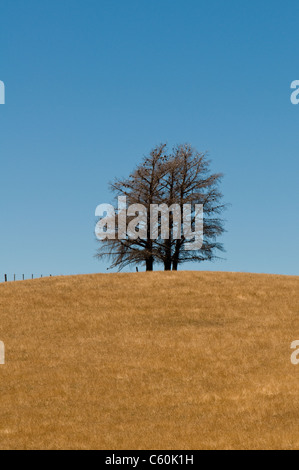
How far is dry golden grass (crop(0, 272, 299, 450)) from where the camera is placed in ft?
51.6

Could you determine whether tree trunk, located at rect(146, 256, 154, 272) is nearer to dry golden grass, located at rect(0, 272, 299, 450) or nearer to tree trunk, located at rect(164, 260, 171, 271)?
tree trunk, located at rect(164, 260, 171, 271)

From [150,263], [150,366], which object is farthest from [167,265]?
[150,366]

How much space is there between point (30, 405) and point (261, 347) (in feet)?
37.1

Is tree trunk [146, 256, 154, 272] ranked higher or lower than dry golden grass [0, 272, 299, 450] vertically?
higher

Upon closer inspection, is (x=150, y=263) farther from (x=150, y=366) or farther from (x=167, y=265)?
(x=150, y=366)

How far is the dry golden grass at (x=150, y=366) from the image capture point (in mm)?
15734

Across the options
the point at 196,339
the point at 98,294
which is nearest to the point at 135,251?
the point at 98,294

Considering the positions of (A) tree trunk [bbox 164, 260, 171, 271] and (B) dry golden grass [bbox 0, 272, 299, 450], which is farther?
(A) tree trunk [bbox 164, 260, 171, 271]

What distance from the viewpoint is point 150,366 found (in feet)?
76.6

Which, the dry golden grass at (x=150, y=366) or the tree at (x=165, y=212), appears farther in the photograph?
the tree at (x=165, y=212)

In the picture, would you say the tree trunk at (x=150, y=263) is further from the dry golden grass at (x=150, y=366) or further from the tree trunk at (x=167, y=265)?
the dry golden grass at (x=150, y=366)

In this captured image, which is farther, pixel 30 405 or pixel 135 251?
pixel 135 251

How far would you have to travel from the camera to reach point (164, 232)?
171 feet
